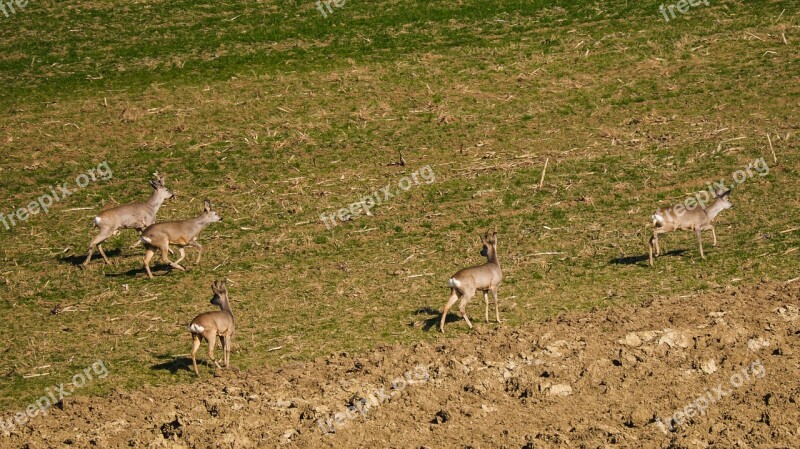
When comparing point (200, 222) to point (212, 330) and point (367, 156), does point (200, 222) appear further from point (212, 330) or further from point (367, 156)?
point (367, 156)

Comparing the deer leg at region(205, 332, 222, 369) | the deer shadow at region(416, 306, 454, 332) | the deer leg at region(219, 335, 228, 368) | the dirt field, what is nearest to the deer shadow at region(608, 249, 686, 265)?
the dirt field

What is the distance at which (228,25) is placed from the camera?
32.0 metres

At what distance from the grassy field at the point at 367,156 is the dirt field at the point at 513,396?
1060mm

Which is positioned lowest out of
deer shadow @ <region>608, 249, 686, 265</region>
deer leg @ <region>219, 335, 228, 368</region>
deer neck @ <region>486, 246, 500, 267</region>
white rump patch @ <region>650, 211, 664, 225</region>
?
deer shadow @ <region>608, 249, 686, 265</region>

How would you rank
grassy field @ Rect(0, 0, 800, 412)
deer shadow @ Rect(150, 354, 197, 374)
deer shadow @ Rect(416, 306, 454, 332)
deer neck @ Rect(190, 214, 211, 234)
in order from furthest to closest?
deer neck @ Rect(190, 214, 211, 234)
grassy field @ Rect(0, 0, 800, 412)
deer shadow @ Rect(416, 306, 454, 332)
deer shadow @ Rect(150, 354, 197, 374)

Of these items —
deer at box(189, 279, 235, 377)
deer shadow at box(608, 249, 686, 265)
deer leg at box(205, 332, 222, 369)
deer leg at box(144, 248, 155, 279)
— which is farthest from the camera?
deer leg at box(144, 248, 155, 279)

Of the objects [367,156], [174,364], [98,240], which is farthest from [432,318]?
[367,156]

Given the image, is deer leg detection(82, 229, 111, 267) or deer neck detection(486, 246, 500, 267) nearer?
deer neck detection(486, 246, 500, 267)

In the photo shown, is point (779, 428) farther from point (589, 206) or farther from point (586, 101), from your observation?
point (586, 101)

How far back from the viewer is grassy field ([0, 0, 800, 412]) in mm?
18891

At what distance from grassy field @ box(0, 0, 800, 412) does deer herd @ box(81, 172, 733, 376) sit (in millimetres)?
407

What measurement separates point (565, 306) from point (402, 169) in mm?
7745

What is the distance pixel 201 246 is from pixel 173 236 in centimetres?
110

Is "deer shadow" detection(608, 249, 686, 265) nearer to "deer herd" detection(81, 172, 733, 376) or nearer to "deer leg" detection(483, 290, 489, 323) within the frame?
"deer herd" detection(81, 172, 733, 376)
